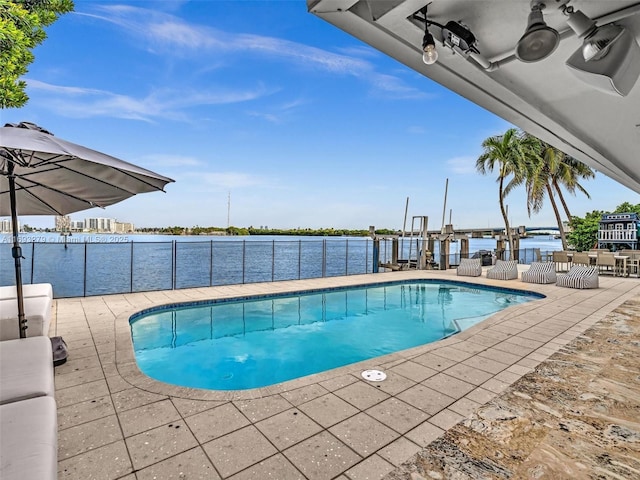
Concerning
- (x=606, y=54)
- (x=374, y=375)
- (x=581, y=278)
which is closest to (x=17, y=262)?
(x=374, y=375)

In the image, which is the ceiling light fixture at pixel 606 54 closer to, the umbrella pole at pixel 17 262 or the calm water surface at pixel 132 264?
the umbrella pole at pixel 17 262

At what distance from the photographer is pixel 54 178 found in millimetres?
3436

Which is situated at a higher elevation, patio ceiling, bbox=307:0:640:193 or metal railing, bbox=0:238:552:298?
patio ceiling, bbox=307:0:640:193

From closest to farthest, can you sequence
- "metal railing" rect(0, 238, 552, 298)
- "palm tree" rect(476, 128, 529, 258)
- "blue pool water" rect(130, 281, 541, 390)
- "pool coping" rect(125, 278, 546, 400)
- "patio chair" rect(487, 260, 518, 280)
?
1. "pool coping" rect(125, 278, 546, 400)
2. "blue pool water" rect(130, 281, 541, 390)
3. "metal railing" rect(0, 238, 552, 298)
4. "patio chair" rect(487, 260, 518, 280)
5. "palm tree" rect(476, 128, 529, 258)

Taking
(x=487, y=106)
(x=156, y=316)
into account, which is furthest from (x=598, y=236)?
(x=156, y=316)

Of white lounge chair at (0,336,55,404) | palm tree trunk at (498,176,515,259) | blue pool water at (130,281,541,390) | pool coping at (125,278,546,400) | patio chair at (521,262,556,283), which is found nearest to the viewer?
white lounge chair at (0,336,55,404)

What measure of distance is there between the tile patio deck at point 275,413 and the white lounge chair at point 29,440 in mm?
492

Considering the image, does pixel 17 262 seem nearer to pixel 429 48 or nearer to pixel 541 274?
pixel 429 48

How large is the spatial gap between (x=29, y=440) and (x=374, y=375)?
264 centimetres

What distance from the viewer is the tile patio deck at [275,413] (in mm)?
1915

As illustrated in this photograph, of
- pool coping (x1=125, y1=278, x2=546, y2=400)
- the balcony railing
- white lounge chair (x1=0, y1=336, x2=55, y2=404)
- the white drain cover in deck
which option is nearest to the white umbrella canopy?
white lounge chair (x1=0, y1=336, x2=55, y2=404)

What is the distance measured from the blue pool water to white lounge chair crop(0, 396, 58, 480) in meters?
2.27

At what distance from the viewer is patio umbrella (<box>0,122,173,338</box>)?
236 cm

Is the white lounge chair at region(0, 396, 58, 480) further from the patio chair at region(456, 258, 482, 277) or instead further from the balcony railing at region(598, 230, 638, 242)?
the balcony railing at region(598, 230, 638, 242)
